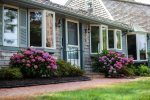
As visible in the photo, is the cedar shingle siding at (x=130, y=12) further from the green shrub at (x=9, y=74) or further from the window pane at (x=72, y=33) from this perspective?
the green shrub at (x=9, y=74)

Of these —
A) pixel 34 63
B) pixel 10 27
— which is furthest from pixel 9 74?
pixel 10 27

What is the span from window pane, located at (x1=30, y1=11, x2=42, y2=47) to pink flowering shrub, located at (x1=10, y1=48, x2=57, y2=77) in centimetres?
143

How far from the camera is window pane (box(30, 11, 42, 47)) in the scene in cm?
1605

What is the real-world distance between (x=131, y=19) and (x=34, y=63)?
16.3 metres

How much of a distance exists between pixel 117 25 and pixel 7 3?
30.3 feet

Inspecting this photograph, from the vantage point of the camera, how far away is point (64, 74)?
15781mm

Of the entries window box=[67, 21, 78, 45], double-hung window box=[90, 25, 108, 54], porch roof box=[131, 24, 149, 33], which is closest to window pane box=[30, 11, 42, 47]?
window box=[67, 21, 78, 45]

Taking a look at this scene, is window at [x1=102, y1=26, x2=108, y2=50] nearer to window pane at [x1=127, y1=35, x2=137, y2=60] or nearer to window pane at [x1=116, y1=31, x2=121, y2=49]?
window pane at [x1=116, y1=31, x2=121, y2=49]

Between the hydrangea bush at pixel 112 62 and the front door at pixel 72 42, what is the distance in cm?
131

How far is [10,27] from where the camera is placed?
594 inches

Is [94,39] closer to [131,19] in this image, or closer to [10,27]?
[10,27]

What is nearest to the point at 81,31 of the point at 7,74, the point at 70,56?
the point at 70,56

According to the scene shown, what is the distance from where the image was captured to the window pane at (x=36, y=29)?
16047mm

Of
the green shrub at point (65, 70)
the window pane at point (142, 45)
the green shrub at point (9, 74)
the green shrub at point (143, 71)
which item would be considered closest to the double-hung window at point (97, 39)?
the green shrub at point (143, 71)
